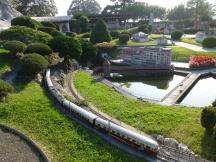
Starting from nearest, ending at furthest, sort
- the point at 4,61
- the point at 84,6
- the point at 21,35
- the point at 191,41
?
the point at 4,61
the point at 21,35
the point at 191,41
the point at 84,6

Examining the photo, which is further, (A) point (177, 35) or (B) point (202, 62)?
(A) point (177, 35)

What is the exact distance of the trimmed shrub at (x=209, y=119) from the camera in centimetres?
3089

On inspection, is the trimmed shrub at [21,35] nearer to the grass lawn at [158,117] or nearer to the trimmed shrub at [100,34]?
the grass lawn at [158,117]

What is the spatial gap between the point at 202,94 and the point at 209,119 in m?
20.1

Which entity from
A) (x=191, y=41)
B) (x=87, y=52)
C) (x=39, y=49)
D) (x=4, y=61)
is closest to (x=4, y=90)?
(x=4, y=61)

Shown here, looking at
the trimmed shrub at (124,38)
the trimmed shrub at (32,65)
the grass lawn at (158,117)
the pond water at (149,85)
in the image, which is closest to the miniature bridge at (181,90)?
the pond water at (149,85)

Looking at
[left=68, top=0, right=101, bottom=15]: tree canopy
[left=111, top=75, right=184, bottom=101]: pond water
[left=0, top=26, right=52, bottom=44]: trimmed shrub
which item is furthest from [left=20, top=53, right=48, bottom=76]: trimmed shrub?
[left=68, top=0, right=101, bottom=15]: tree canopy

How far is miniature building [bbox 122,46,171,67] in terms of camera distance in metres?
62.9

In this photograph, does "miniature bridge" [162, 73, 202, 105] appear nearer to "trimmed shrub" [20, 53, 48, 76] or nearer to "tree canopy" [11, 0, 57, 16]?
"trimmed shrub" [20, 53, 48, 76]

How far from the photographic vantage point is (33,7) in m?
119

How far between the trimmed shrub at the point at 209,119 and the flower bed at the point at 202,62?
32894 millimetres

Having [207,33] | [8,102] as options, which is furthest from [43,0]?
Answer: [8,102]

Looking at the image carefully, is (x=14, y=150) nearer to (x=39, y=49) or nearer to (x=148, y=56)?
(x=39, y=49)

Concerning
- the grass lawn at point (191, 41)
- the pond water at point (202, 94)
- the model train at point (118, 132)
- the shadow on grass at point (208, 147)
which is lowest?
the pond water at point (202, 94)
